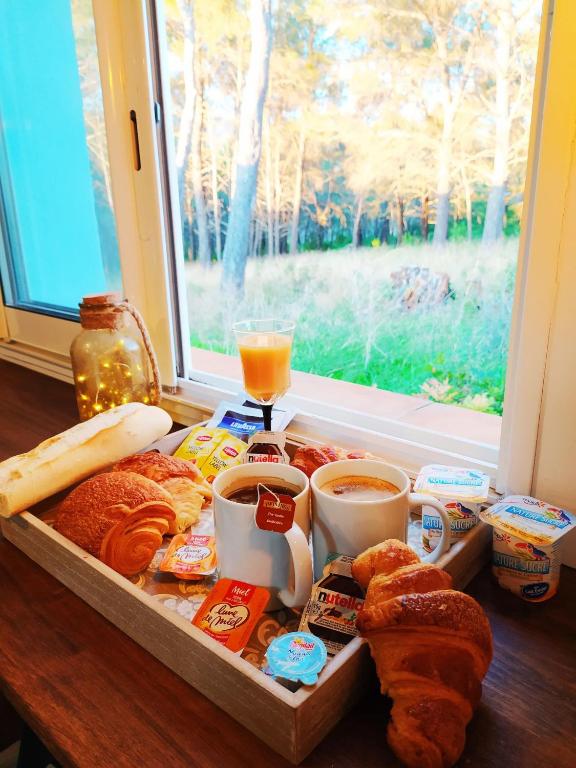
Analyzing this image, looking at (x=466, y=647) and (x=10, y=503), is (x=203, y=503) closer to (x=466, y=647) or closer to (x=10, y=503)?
(x=10, y=503)

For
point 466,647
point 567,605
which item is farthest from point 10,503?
point 567,605

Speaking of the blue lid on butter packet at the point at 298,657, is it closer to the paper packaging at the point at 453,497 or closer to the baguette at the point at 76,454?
the paper packaging at the point at 453,497

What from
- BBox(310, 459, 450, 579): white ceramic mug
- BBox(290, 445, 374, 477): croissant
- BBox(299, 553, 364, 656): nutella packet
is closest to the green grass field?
BBox(290, 445, 374, 477): croissant

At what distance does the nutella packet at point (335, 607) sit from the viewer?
523 mm

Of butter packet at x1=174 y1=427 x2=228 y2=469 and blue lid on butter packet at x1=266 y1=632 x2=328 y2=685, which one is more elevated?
blue lid on butter packet at x1=266 y1=632 x2=328 y2=685

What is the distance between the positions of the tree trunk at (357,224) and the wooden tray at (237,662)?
Answer: 2.53ft

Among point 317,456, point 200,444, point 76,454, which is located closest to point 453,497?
point 317,456

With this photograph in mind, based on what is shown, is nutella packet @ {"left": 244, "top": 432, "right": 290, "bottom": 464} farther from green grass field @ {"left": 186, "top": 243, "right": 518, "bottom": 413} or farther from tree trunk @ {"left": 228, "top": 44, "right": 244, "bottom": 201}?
tree trunk @ {"left": 228, "top": 44, "right": 244, "bottom": 201}

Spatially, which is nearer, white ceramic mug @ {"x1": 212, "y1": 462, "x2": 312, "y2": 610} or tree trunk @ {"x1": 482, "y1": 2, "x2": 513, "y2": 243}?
white ceramic mug @ {"x1": 212, "y1": 462, "x2": 312, "y2": 610}

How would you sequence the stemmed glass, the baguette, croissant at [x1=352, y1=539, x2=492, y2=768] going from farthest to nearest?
the stemmed glass
the baguette
croissant at [x1=352, y1=539, x2=492, y2=768]

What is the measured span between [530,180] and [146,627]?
663 millimetres

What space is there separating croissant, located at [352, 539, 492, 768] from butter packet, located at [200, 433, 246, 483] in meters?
0.44

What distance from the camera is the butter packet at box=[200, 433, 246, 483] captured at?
89cm

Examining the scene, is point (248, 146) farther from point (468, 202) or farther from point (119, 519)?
point (119, 519)
